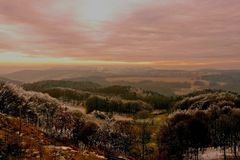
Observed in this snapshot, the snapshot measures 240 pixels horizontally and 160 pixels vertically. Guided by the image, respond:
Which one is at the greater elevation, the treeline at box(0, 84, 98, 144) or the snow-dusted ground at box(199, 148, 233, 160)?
the treeline at box(0, 84, 98, 144)

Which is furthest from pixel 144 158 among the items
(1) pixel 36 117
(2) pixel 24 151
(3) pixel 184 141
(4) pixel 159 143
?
(2) pixel 24 151

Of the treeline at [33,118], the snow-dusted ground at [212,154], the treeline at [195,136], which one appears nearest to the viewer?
the snow-dusted ground at [212,154]

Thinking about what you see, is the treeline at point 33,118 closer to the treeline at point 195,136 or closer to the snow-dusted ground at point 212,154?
the treeline at point 195,136

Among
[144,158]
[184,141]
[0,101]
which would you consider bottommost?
[144,158]

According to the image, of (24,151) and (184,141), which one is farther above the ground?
(24,151)

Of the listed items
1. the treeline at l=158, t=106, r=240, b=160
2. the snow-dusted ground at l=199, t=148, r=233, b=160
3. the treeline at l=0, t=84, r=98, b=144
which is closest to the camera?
the snow-dusted ground at l=199, t=148, r=233, b=160

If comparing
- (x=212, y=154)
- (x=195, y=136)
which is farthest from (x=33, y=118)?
(x=212, y=154)

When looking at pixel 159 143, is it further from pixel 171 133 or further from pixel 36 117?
pixel 36 117

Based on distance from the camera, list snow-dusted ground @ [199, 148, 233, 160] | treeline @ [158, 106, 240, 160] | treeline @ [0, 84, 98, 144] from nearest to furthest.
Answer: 1. snow-dusted ground @ [199, 148, 233, 160]
2. treeline @ [158, 106, 240, 160]
3. treeline @ [0, 84, 98, 144]

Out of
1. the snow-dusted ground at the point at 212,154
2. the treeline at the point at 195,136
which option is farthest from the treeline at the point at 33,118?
the snow-dusted ground at the point at 212,154

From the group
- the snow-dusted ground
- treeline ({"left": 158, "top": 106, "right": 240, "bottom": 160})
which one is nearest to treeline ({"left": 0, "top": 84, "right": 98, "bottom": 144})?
treeline ({"left": 158, "top": 106, "right": 240, "bottom": 160})

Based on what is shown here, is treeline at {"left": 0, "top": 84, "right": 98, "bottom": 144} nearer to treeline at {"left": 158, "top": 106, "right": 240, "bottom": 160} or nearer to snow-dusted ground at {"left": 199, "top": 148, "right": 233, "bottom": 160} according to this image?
treeline at {"left": 158, "top": 106, "right": 240, "bottom": 160}
